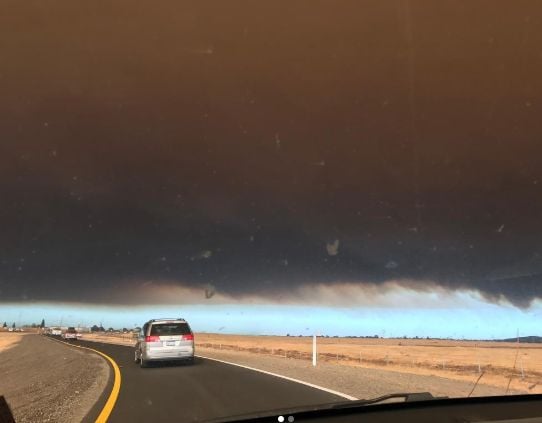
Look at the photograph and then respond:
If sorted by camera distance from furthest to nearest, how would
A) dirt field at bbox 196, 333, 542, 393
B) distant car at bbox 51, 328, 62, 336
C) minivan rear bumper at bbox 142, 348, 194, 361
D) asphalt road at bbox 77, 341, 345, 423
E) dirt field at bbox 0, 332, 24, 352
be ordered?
distant car at bbox 51, 328, 62, 336, dirt field at bbox 0, 332, 24, 352, dirt field at bbox 196, 333, 542, 393, minivan rear bumper at bbox 142, 348, 194, 361, asphalt road at bbox 77, 341, 345, 423

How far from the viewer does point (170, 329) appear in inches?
950

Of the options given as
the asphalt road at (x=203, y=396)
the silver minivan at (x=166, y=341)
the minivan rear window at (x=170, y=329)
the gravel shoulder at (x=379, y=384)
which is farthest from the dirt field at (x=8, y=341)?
the gravel shoulder at (x=379, y=384)

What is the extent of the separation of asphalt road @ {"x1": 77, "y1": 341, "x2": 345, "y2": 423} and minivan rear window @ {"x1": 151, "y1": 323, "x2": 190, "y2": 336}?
4517 mm

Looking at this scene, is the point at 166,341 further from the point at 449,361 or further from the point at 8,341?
the point at 8,341

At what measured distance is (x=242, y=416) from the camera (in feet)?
16.4

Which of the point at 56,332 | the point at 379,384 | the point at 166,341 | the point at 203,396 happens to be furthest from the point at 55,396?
the point at 56,332

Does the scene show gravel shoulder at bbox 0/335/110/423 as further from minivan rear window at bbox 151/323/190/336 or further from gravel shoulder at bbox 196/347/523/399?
gravel shoulder at bbox 196/347/523/399

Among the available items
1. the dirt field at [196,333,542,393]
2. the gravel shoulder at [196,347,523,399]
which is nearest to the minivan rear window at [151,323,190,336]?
the gravel shoulder at [196,347,523,399]

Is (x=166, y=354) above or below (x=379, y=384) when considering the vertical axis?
above

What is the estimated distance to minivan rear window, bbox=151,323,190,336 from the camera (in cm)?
2386

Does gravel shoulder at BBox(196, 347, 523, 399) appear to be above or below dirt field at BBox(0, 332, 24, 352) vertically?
below

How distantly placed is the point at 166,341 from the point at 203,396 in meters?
10.9

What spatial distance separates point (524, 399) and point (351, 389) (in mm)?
9343

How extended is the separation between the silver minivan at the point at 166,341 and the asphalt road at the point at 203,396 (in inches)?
165
